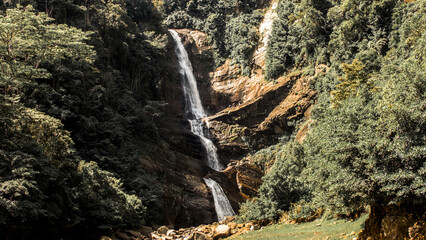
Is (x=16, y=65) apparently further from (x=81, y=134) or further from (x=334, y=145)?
(x=334, y=145)

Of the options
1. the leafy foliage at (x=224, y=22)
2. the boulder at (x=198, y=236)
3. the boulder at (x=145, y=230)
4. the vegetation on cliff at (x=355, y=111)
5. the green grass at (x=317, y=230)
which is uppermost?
the leafy foliage at (x=224, y=22)

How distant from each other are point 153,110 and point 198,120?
356 inches

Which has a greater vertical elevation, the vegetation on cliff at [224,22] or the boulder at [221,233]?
the vegetation on cliff at [224,22]

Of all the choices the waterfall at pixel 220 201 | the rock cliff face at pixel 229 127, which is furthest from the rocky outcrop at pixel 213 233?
the waterfall at pixel 220 201

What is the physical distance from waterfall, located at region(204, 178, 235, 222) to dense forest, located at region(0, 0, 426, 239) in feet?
21.2

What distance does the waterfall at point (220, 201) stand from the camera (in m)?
31.7

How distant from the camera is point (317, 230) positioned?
14.9 metres

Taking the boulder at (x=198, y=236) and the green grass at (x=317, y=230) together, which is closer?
the green grass at (x=317, y=230)

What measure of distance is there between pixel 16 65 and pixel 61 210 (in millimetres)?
9853

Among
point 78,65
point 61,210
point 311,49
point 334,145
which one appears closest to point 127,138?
point 78,65

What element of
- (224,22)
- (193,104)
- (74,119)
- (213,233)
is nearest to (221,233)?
(213,233)

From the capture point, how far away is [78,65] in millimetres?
26469

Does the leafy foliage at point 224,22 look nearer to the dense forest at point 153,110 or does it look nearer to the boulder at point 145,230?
the dense forest at point 153,110

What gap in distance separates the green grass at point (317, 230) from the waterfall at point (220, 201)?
1318 cm
